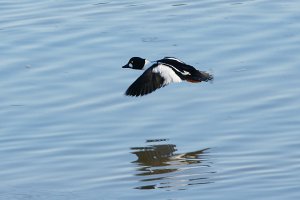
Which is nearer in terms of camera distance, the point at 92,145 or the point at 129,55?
the point at 92,145

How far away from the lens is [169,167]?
9.08m

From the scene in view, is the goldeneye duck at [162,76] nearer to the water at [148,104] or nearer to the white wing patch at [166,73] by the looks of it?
the white wing patch at [166,73]

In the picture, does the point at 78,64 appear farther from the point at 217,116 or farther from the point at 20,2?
the point at 20,2

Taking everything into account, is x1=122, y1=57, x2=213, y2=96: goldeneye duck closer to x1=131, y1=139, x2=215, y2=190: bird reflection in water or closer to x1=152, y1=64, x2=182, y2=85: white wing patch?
x1=152, y1=64, x2=182, y2=85: white wing patch

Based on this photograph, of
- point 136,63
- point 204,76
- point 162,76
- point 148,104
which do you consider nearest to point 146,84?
point 162,76

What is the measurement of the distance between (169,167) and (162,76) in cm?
178

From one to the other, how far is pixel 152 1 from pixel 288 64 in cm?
452

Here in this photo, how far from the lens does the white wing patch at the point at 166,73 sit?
1064 centimetres

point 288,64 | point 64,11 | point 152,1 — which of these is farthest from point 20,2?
point 288,64

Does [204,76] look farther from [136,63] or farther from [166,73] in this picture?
[136,63]

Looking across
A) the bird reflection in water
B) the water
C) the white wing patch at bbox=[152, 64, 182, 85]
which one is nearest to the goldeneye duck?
the white wing patch at bbox=[152, 64, 182, 85]

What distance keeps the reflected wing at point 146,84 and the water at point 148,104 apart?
0.91 feet

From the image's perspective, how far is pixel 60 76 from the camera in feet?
39.8

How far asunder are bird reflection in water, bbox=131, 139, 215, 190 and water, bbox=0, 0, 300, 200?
0.06ft
